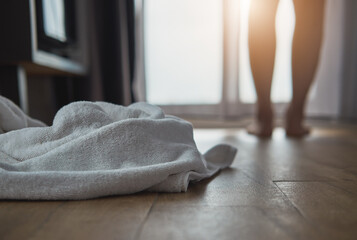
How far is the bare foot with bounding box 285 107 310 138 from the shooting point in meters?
1.36

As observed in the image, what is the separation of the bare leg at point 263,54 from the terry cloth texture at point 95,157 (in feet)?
2.75

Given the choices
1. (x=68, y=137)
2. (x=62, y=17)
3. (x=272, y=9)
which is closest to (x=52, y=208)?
(x=68, y=137)

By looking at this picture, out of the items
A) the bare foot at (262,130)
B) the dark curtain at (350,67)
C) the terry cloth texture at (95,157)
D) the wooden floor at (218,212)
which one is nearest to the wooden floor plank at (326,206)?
the wooden floor at (218,212)

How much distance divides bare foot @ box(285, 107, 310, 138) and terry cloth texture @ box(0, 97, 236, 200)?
2.92ft

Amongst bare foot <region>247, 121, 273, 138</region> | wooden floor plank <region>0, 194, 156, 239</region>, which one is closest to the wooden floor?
wooden floor plank <region>0, 194, 156, 239</region>

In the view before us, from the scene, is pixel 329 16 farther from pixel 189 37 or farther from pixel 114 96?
pixel 114 96

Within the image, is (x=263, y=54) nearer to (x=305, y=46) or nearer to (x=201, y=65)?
(x=305, y=46)

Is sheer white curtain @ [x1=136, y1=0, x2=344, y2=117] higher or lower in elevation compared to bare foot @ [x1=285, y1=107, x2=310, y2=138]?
higher

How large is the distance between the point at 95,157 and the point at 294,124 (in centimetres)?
108

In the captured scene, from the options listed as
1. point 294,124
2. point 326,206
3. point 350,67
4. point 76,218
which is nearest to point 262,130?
point 294,124

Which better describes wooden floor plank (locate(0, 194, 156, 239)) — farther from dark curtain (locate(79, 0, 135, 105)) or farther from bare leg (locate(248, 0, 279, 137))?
dark curtain (locate(79, 0, 135, 105))

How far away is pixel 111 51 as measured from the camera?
5.81 feet

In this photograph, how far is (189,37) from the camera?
1853 millimetres

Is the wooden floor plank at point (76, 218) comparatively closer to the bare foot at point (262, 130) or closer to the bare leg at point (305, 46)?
the bare foot at point (262, 130)
